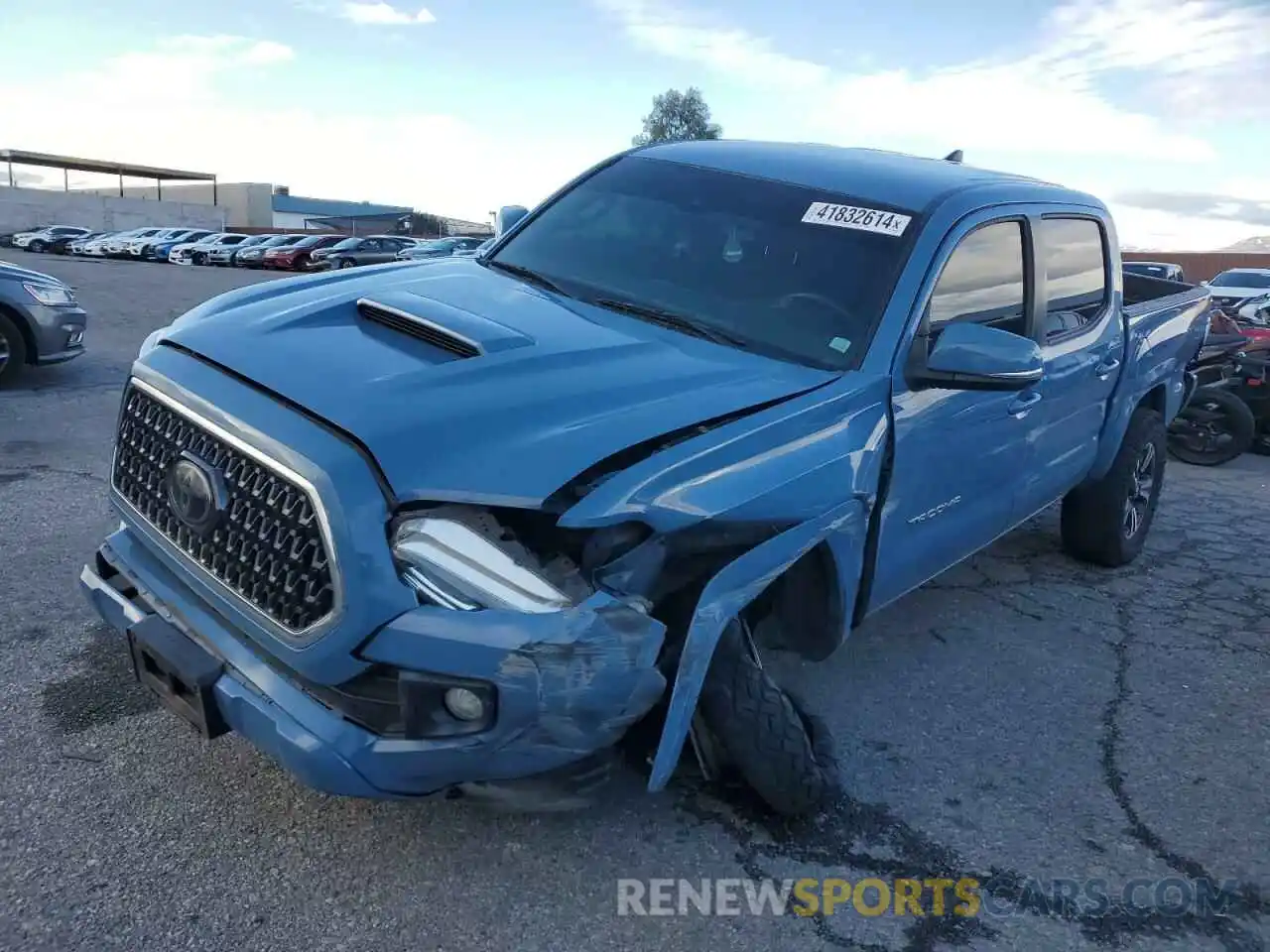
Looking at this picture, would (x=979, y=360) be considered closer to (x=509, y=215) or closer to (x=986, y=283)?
(x=986, y=283)

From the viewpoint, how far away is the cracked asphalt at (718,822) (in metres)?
2.40

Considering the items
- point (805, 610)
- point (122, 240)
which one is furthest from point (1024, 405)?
point (122, 240)

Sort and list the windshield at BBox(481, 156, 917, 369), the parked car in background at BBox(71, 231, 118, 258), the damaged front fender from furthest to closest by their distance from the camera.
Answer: the parked car in background at BBox(71, 231, 118, 258) < the windshield at BBox(481, 156, 917, 369) < the damaged front fender

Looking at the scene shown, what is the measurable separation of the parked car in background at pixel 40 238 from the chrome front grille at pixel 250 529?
144ft

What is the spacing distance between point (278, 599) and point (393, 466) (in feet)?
1.33

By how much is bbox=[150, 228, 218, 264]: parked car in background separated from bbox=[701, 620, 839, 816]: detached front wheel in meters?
37.0

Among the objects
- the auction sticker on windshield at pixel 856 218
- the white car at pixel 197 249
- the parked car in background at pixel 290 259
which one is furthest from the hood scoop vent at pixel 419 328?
the white car at pixel 197 249

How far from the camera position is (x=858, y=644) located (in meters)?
4.12

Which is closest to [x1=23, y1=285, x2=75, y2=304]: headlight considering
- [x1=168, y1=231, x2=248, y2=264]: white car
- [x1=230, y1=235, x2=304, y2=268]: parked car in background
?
[x1=230, y1=235, x2=304, y2=268]: parked car in background

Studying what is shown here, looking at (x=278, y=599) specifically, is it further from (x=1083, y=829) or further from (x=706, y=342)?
(x=1083, y=829)

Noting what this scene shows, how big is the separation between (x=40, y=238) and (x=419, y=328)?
44546 millimetres

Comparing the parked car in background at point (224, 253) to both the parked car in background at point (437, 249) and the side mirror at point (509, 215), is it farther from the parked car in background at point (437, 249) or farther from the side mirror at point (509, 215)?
the side mirror at point (509, 215)

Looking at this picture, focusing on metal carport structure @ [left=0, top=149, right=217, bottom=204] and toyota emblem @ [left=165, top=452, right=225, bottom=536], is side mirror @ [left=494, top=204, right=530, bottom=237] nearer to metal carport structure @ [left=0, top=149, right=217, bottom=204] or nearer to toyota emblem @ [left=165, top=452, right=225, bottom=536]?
toyota emblem @ [left=165, top=452, right=225, bottom=536]

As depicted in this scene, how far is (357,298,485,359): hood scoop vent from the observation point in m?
2.61
